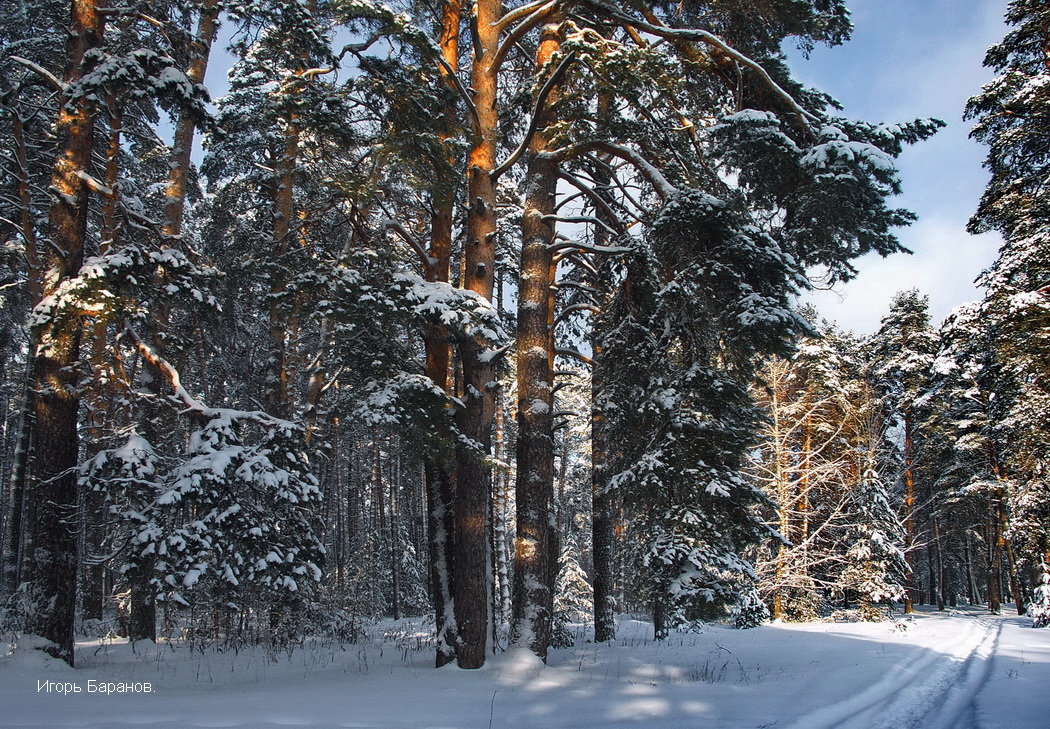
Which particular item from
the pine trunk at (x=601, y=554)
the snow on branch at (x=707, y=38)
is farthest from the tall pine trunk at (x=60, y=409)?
the pine trunk at (x=601, y=554)

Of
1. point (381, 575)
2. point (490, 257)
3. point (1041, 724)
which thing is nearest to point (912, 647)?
point (1041, 724)

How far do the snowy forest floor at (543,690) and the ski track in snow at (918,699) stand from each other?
0.10ft

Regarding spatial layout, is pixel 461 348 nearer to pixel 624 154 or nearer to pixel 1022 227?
pixel 624 154

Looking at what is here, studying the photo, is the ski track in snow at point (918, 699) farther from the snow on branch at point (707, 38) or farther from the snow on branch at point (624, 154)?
the snow on branch at point (707, 38)

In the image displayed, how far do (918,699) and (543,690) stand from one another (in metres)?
4.22

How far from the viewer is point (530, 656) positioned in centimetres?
769

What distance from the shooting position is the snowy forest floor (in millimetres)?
5145

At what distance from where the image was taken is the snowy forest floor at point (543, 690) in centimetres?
514

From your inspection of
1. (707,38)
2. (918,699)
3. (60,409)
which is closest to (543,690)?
(918,699)

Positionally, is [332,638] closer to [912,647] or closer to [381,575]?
[912,647]

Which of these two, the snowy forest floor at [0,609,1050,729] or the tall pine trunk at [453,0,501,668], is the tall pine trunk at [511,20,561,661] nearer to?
the tall pine trunk at [453,0,501,668]

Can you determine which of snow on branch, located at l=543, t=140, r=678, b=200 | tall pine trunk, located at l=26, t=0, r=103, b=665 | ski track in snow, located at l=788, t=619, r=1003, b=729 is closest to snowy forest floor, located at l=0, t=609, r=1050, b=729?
ski track in snow, located at l=788, t=619, r=1003, b=729

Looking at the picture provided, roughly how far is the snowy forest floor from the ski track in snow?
0.10ft

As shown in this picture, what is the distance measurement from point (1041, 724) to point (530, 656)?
17.3ft
